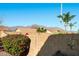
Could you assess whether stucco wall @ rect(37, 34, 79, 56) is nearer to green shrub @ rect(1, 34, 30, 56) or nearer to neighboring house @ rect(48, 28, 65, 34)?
neighboring house @ rect(48, 28, 65, 34)

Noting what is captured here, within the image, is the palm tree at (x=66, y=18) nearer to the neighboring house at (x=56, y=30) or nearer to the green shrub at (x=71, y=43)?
the neighboring house at (x=56, y=30)

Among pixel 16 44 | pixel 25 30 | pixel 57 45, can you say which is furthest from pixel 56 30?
pixel 16 44

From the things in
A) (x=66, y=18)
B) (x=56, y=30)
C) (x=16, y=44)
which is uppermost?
(x=66, y=18)

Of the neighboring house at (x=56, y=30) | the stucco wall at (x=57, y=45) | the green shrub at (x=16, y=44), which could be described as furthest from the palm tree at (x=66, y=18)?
the green shrub at (x=16, y=44)

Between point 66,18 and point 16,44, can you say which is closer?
point 66,18

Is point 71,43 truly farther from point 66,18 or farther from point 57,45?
point 66,18

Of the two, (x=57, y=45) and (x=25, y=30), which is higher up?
(x=25, y=30)

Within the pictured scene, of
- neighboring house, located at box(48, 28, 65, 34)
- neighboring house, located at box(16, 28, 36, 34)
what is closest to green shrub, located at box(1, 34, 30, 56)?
neighboring house, located at box(16, 28, 36, 34)

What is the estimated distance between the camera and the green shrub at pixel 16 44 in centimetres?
831

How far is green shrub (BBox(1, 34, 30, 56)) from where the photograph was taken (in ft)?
27.3

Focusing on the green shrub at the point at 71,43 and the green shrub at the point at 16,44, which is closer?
the green shrub at the point at 71,43

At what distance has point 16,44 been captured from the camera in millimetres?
8453

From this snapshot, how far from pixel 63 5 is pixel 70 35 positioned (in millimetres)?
631

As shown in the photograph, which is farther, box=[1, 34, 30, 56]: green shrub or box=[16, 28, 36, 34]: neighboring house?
box=[1, 34, 30, 56]: green shrub
